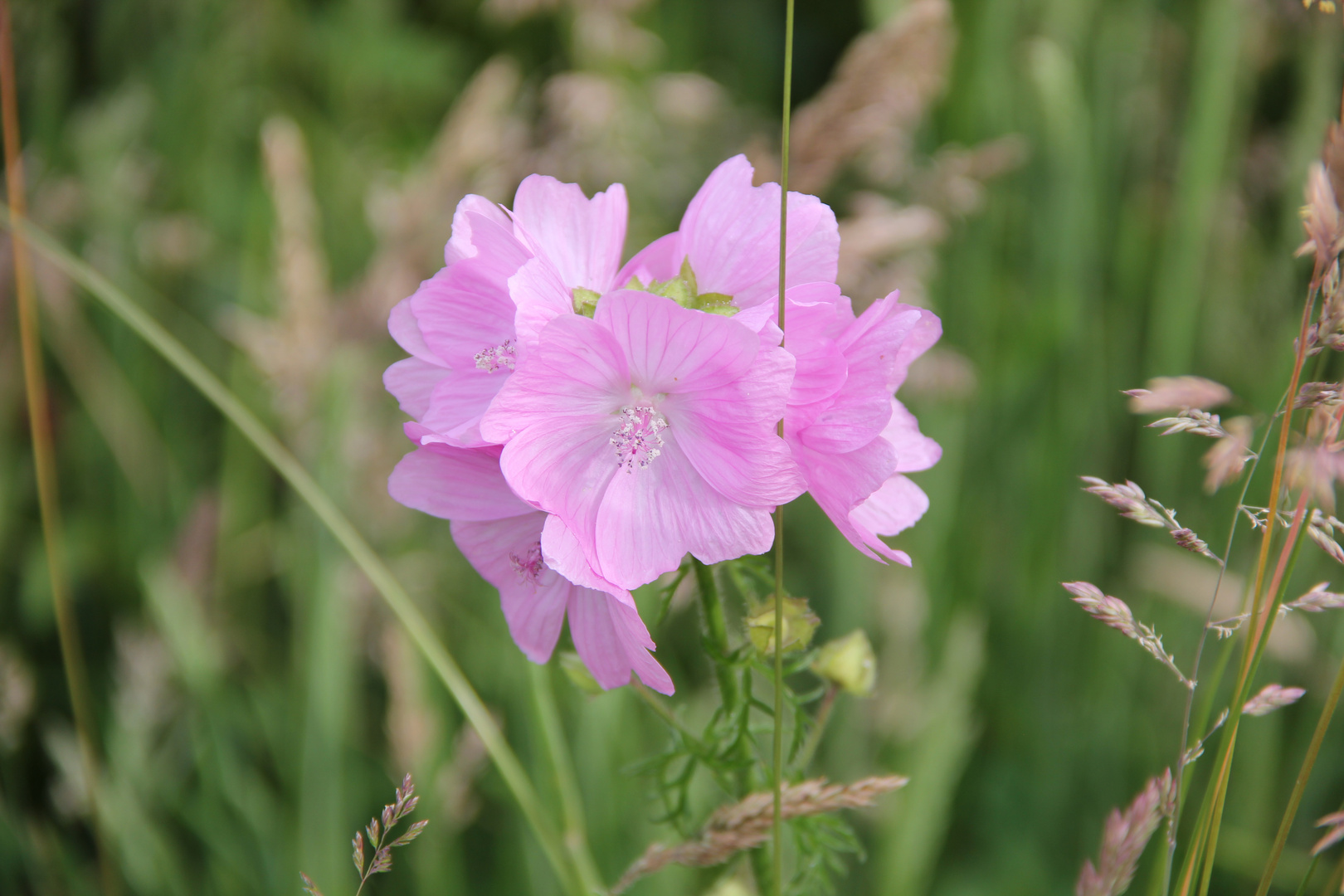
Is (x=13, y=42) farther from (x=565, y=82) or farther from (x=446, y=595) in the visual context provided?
(x=446, y=595)

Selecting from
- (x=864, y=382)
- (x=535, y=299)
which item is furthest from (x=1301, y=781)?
(x=535, y=299)

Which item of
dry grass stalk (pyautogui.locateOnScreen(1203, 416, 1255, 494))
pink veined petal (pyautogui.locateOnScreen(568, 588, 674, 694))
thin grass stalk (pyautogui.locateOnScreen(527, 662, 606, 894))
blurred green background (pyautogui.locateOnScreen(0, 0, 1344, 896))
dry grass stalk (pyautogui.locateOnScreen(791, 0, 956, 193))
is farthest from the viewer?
blurred green background (pyautogui.locateOnScreen(0, 0, 1344, 896))

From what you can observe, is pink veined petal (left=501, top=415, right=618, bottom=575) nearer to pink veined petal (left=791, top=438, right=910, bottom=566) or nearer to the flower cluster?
the flower cluster

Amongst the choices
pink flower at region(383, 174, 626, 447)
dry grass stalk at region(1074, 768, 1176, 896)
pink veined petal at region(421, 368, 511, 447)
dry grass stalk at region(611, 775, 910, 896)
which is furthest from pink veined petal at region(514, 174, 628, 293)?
dry grass stalk at region(1074, 768, 1176, 896)

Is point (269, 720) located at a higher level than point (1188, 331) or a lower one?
lower

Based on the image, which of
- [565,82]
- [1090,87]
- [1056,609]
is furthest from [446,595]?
[1090,87]

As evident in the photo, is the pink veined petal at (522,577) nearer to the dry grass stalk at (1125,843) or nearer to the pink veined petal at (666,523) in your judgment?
the pink veined petal at (666,523)
